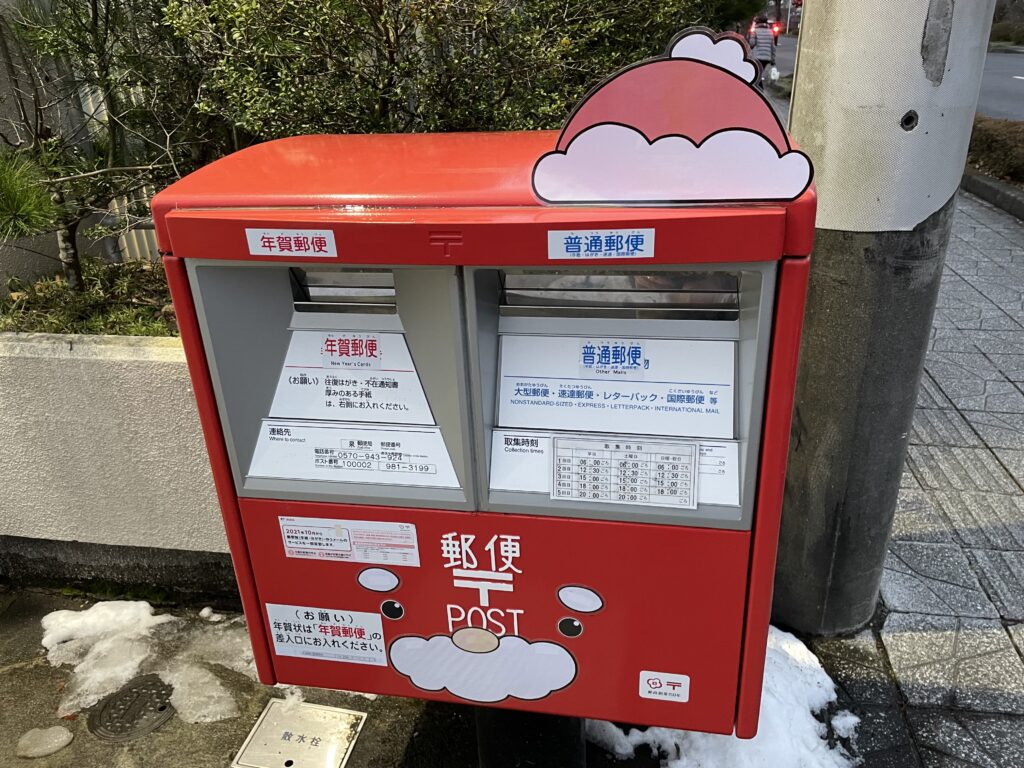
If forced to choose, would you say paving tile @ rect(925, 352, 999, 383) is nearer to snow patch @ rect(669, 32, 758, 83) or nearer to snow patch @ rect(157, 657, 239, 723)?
snow patch @ rect(669, 32, 758, 83)

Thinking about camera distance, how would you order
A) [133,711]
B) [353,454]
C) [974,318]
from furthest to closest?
[974,318] < [133,711] < [353,454]

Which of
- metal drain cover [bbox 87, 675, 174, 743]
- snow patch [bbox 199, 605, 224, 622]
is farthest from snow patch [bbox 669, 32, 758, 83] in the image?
snow patch [bbox 199, 605, 224, 622]

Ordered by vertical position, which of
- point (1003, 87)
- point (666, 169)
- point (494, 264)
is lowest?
point (1003, 87)

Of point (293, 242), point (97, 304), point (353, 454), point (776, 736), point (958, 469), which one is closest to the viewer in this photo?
point (293, 242)

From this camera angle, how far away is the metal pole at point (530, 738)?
1989 millimetres

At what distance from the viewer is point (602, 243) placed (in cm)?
126

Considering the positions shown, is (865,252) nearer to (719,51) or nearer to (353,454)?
(719,51)

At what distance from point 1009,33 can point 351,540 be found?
32177mm

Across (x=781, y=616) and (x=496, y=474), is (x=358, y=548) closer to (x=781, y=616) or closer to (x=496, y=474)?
(x=496, y=474)

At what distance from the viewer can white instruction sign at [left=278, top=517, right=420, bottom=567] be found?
5.31ft

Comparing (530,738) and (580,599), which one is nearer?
(580,599)

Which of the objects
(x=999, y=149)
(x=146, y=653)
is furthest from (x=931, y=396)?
(x=999, y=149)

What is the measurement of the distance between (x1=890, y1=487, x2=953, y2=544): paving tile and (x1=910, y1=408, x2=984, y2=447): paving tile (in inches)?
18.4

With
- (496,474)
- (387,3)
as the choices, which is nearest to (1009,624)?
(496,474)
